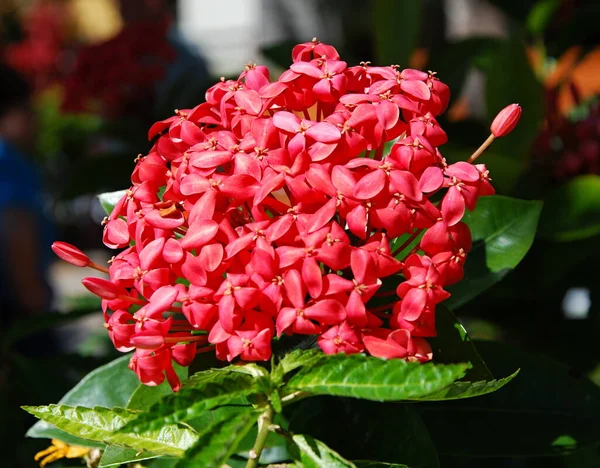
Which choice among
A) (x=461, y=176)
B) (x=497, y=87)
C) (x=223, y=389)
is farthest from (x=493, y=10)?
(x=223, y=389)

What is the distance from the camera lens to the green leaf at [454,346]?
0.72m

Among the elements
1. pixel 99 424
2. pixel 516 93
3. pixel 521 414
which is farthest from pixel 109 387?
pixel 516 93

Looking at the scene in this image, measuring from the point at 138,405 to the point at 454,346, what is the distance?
333 millimetres

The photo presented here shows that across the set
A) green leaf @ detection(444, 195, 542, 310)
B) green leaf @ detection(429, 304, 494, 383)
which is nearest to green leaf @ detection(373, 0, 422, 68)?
green leaf @ detection(444, 195, 542, 310)

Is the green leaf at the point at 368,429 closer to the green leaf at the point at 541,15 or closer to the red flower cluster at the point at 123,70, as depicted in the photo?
the green leaf at the point at 541,15

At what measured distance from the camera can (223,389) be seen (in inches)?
24.2

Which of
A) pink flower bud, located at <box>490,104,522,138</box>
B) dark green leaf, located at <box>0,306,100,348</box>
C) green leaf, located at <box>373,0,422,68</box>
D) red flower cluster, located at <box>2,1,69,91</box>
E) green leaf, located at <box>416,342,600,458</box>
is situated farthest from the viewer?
red flower cluster, located at <box>2,1,69,91</box>

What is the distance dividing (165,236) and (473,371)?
1.05ft

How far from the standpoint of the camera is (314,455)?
647 millimetres

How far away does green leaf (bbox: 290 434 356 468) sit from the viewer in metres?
0.63

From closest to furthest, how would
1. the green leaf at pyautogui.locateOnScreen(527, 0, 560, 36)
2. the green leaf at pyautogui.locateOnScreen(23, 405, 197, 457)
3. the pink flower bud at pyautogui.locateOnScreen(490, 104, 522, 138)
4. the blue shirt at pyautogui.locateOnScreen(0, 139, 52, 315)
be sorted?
the green leaf at pyautogui.locateOnScreen(23, 405, 197, 457) < the pink flower bud at pyautogui.locateOnScreen(490, 104, 522, 138) < the green leaf at pyautogui.locateOnScreen(527, 0, 560, 36) < the blue shirt at pyautogui.locateOnScreen(0, 139, 52, 315)

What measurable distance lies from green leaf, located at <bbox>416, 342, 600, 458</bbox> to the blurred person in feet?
6.66

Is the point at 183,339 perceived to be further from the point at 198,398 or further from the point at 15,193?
the point at 15,193

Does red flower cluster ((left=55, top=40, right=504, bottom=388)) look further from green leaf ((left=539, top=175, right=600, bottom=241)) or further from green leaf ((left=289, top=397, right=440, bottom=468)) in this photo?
green leaf ((left=539, top=175, right=600, bottom=241))
